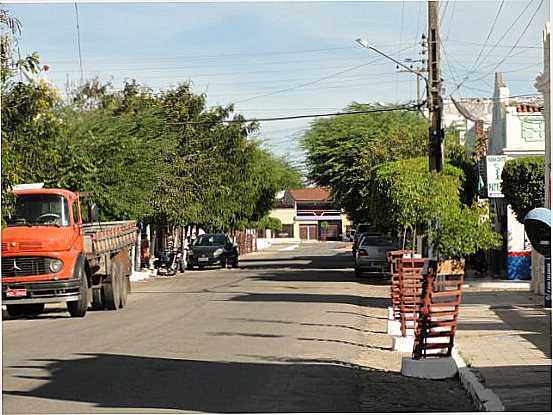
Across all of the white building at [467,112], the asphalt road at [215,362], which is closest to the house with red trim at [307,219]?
the white building at [467,112]

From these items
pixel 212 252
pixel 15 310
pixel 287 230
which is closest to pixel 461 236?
pixel 15 310

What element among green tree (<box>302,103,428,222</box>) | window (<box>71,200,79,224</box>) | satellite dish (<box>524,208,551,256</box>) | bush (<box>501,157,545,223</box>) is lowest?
satellite dish (<box>524,208,551,256</box>)

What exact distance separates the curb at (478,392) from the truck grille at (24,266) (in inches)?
441

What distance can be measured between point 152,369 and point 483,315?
1135 cm

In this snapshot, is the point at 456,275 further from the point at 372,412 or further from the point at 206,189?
the point at 206,189

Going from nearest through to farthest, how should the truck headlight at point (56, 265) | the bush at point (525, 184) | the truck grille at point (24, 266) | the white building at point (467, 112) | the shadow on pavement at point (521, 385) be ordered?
the shadow on pavement at point (521, 385) → the truck grille at point (24, 266) → the truck headlight at point (56, 265) → the bush at point (525, 184) → the white building at point (467, 112)

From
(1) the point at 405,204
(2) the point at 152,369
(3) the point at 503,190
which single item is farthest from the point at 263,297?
(2) the point at 152,369

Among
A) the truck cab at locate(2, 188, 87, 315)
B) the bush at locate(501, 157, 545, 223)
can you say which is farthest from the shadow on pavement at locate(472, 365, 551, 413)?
the bush at locate(501, 157, 545, 223)

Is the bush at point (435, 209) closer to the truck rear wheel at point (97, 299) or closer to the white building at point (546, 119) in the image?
the white building at point (546, 119)

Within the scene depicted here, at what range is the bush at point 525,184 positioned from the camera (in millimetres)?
29703

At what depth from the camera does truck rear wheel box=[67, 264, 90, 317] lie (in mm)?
23406

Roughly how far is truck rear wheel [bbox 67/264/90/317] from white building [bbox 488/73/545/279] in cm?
Answer: 1585

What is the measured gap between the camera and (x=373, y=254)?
39969 mm

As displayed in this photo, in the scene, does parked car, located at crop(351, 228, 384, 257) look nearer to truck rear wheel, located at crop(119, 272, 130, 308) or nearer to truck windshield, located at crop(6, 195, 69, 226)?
truck rear wheel, located at crop(119, 272, 130, 308)
